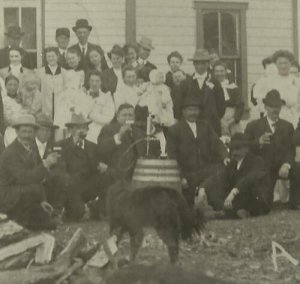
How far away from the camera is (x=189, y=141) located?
5023mm

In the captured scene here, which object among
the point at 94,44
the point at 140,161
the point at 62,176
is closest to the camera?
the point at 140,161

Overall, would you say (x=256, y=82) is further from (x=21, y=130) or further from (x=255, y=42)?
(x=21, y=130)

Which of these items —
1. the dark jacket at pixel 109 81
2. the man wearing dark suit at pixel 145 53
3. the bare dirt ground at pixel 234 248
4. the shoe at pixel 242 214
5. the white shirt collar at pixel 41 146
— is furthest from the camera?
the man wearing dark suit at pixel 145 53

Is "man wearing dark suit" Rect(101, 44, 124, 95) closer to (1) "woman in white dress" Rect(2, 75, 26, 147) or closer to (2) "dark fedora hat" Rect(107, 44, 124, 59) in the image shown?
(2) "dark fedora hat" Rect(107, 44, 124, 59)

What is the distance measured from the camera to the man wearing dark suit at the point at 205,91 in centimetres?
530

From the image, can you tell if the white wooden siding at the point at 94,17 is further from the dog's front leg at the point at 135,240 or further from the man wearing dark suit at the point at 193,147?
the dog's front leg at the point at 135,240

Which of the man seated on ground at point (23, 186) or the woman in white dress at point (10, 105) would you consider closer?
the man seated on ground at point (23, 186)

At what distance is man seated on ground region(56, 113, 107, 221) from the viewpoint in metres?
4.93

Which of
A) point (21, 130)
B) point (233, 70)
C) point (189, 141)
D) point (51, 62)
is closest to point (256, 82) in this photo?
point (233, 70)

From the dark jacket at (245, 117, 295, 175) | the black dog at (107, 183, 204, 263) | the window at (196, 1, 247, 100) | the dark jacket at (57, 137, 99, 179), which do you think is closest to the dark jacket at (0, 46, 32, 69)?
the dark jacket at (57, 137, 99, 179)

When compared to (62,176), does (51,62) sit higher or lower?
higher

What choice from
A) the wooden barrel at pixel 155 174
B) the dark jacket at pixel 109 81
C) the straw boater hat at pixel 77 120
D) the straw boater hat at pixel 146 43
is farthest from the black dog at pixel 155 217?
the straw boater hat at pixel 146 43

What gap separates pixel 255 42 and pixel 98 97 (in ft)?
4.23

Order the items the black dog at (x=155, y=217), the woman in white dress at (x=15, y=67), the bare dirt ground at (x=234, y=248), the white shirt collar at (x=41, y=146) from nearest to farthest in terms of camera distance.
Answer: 1. the bare dirt ground at (x=234, y=248)
2. the black dog at (x=155, y=217)
3. the white shirt collar at (x=41, y=146)
4. the woman in white dress at (x=15, y=67)
